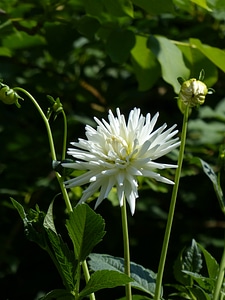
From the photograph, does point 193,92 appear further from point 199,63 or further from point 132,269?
point 199,63

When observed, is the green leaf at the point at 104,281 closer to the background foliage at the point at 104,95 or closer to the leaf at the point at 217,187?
the leaf at the point at 217,187

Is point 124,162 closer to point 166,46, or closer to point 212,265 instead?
point 212,265

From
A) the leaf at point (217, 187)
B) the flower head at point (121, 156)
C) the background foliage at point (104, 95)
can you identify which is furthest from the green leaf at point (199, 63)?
the flower head at point (121, 156)

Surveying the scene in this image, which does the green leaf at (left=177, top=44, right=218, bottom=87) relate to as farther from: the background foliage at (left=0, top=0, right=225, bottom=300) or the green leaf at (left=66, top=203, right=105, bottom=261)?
the green leaf at (left=66, top=203, right=105, bottom=261)

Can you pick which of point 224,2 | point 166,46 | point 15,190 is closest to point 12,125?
point 15,190

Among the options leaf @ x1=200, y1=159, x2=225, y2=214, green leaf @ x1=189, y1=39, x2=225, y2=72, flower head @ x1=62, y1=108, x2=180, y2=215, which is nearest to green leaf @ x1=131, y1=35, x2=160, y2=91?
green leaf @ x1=189, y1=39, x2=225, y2=72

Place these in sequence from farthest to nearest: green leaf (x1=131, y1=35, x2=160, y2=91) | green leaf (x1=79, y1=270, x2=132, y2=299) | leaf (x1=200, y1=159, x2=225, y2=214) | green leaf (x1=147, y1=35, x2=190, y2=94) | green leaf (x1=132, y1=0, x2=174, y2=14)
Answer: green leaf (x1=131, y1=35, x2=160, y2=91) → green leaf (x1=147, y1=35, x2=190, y2=94) → green leaf (x1=132, y1=0, x2=174, y2=14) → leaf (x1=200, y1=159, x2=225, y2=214) → green leaf (x1=79, y1=270, x2=132, y2=299)

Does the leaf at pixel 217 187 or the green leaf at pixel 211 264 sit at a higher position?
the leaf at pixel 217 187
